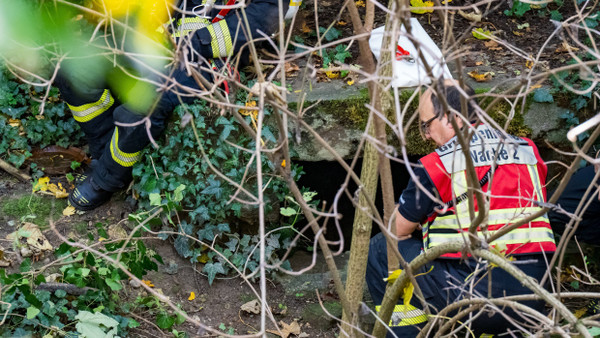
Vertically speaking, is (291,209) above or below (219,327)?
above

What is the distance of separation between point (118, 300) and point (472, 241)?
7.86 feet

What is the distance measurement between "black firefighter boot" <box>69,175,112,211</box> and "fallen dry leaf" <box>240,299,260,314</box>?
130 cm

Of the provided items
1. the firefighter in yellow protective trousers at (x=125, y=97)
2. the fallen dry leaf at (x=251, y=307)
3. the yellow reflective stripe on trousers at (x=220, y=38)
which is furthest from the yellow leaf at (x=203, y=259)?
the yellow reflective stripe on trousers at (x=220, y=38)

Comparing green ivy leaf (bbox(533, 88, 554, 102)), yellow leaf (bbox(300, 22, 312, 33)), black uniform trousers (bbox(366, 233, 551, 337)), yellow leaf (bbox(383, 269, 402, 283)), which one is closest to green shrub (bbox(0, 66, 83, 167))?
yellow leaf (bbox(300, 22, 312, 33))

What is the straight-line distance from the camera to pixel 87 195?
4410 mm

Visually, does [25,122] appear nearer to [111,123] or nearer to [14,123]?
[14,123]

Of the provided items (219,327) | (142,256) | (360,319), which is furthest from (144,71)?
(360,319)

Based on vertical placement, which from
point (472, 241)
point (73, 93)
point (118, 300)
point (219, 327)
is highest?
point (472, 241)

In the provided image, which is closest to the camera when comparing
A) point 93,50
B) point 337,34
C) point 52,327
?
point 52,327

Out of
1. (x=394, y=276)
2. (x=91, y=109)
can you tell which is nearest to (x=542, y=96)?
(x=394, y=276)

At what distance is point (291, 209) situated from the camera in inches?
165

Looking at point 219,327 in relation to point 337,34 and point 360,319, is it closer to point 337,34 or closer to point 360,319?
point 360,319

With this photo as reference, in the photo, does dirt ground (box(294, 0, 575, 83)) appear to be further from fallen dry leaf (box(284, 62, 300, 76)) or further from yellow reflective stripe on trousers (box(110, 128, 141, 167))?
yellow reflective stripe on trousers (box(110, 128, 141, 167))

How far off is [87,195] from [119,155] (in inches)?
15.4
